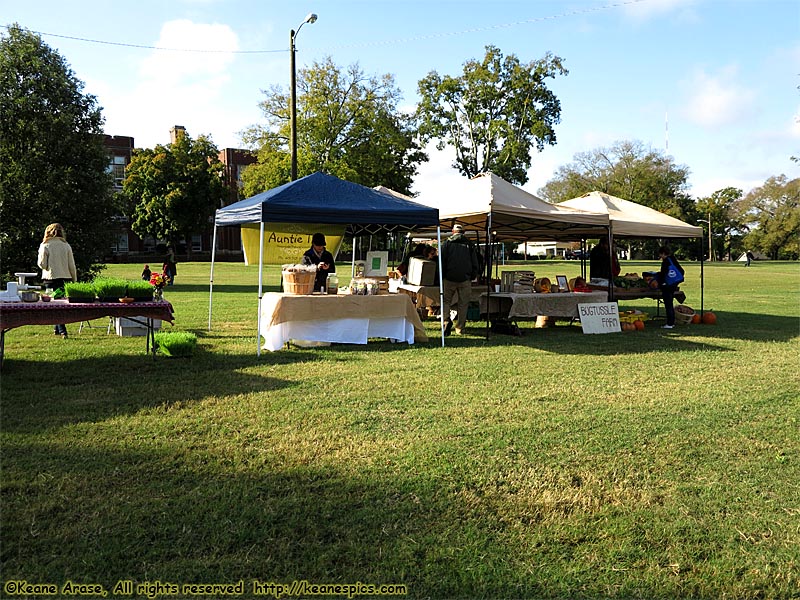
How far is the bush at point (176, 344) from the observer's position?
8164mm

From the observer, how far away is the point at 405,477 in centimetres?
421

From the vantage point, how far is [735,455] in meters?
4.77

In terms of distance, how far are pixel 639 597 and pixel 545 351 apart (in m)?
6.85

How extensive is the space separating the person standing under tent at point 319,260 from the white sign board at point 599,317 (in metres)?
4.75

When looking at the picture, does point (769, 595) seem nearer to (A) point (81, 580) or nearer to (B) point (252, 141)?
(A) point (81, 580)

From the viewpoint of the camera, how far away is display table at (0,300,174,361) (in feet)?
22.0

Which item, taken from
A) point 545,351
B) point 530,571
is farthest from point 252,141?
point 530,571

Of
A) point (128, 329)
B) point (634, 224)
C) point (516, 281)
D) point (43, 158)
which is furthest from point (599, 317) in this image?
point (43, 158)

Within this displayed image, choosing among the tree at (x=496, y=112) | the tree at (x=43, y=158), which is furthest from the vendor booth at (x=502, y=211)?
the tree at (x=496, y=112)

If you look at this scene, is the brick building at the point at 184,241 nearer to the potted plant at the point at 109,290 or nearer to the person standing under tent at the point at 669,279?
the person standing under tent at the point at 669,279

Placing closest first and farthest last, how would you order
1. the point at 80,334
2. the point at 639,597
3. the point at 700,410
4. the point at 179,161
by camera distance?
the point at 639,597 < the point at 700,410 < the point at 80,334 < the point at 179,161

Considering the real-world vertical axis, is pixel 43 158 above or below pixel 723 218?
below

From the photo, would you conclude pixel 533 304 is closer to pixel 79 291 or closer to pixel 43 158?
pixel 79 291

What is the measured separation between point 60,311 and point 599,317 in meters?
8.94
